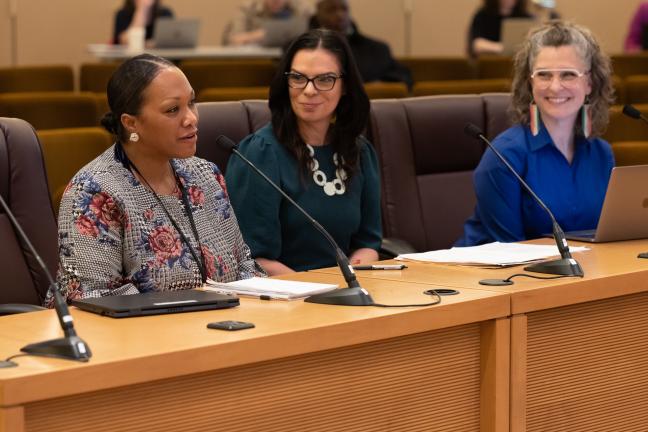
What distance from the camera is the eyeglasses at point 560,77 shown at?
11.3ft

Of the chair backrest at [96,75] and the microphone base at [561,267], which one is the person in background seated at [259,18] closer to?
the chair backrest at [96,75]

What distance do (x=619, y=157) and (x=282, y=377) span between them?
2.31 metres

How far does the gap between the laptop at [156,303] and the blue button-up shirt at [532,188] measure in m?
1.26

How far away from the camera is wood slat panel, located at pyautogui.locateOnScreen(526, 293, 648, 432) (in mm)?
2418

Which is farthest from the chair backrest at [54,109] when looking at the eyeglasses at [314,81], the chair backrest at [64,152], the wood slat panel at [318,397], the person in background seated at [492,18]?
the person in background seated at [492,18]

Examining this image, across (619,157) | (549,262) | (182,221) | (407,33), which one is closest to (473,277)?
(549,262)

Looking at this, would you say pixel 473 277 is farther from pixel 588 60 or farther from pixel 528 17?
pixel 528 17

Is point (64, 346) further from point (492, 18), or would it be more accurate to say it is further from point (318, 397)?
point (492, 18)

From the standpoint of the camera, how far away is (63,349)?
1.81m

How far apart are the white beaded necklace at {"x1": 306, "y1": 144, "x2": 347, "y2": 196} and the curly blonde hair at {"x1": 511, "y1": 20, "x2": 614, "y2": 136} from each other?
56 cm

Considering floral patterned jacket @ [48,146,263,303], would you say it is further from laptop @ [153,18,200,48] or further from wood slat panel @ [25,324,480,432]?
laptop @ [153,18,200,48]

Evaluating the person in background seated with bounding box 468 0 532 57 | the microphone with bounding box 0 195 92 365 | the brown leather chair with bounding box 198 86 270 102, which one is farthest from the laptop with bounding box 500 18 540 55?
the microphone with bounding box 0 195 92 365

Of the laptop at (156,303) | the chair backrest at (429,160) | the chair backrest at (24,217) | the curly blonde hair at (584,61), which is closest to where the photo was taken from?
the laptop at (156,303)

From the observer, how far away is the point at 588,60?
3.50 m
